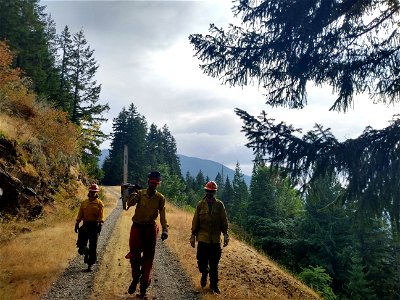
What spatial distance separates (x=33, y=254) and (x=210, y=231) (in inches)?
238

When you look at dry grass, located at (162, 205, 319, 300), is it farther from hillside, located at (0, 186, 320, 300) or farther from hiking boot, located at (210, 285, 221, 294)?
hiking boot, located at (210, 285, 221, 294)

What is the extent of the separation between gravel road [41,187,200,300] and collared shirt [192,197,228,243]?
4.19 ft

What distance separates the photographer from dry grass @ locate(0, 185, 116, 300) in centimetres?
777

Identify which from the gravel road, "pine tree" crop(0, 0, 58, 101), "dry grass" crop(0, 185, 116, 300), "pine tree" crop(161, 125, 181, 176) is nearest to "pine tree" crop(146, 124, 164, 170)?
"pine tree" crop(161, 125, 181, 176)

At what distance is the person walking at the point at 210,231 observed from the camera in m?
7.97

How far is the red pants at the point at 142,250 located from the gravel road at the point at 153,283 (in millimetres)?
666

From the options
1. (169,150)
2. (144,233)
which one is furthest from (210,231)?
(169,150)

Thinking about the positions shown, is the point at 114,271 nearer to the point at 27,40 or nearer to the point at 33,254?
the point at 33,254

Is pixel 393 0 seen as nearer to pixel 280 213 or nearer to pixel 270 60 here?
pixel 270 60

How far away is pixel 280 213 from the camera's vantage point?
131 feet

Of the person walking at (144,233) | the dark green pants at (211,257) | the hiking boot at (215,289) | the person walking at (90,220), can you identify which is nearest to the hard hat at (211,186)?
the person walking at (144,233)

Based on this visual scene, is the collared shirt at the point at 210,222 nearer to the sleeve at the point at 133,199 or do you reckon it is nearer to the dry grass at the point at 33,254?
the sleeve at the point at 133,199

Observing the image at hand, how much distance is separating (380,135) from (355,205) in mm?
1339

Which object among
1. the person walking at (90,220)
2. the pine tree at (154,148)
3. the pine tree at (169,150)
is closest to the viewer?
the person walking at (90,220)
